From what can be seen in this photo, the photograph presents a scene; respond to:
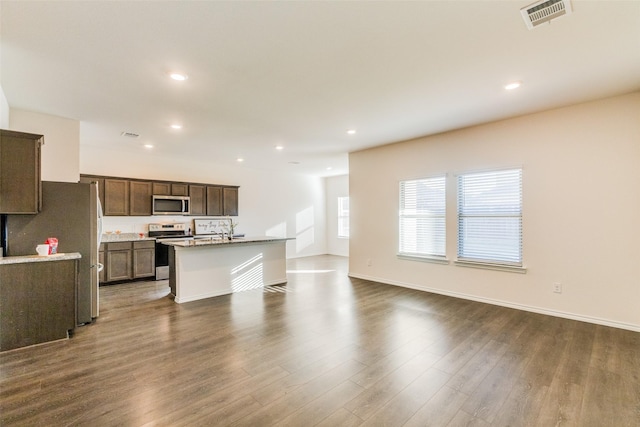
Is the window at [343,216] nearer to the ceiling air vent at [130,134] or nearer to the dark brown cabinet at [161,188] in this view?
the dark brown cabinet at [161,188]

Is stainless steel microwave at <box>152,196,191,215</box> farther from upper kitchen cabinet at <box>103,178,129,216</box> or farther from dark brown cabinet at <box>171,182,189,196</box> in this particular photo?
upper kitchen cabinet at <box>103,178,129,216</box>

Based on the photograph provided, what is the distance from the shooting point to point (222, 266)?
5.02 metres

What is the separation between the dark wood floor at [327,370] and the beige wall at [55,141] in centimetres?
206

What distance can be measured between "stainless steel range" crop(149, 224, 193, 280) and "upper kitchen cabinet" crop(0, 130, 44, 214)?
272 cm

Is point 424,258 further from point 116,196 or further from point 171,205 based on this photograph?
point 116,196

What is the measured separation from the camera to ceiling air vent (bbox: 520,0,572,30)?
1957mm

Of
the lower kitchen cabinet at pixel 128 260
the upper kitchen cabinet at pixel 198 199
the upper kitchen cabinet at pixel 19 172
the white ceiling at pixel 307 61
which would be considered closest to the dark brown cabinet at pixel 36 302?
the upper kitchen cabinet at pixel 19 172

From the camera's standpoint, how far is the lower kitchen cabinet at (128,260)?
18.3 feet

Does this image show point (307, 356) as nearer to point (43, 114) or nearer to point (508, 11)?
point (508, 11)

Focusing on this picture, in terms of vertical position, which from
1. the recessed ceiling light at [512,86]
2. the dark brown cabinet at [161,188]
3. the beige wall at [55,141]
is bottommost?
the dark brown cabinet at [161,188]

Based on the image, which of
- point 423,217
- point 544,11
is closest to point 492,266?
point 423,217

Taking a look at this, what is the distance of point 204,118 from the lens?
419 centimetres

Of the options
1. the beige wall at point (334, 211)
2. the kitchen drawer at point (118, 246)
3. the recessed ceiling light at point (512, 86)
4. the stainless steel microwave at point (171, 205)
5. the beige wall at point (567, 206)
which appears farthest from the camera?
the beige wall at point (334, 211)

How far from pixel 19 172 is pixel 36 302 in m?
1.35
